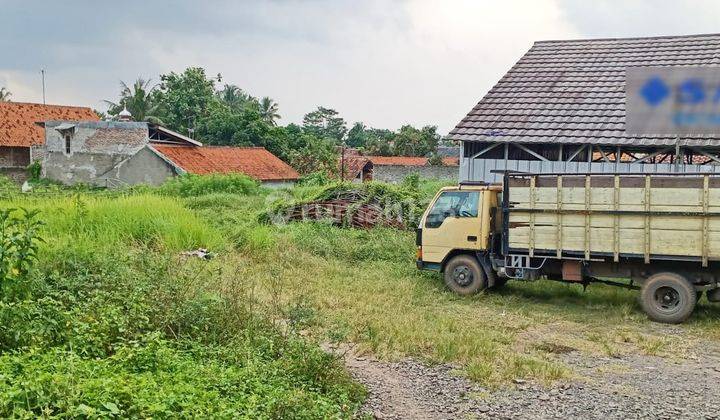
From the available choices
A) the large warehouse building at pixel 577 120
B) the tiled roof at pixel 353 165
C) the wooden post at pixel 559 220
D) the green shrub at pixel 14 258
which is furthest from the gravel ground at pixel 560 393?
the tiled roof at pixel 353 165

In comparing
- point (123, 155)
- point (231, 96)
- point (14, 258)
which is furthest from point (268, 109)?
point (14, 258)

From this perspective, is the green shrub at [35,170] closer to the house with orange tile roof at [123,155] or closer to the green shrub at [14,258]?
the house with orange tile roof at [123,155]

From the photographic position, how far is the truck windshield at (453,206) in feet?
36.4

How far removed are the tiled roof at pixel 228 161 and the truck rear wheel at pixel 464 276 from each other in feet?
60.5

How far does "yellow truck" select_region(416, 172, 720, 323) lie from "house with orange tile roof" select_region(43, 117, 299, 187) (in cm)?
1832

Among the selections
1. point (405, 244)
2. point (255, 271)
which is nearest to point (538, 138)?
point (405, 244)

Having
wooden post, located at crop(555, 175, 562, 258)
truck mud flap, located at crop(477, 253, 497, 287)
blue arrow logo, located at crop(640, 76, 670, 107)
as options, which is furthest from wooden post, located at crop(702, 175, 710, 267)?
blue arrow logo, located at crop(640, 76, 670, 107)

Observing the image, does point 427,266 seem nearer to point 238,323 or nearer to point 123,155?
point 238,323

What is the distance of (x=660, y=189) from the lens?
9.26 metres

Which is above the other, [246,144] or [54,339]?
[246,144]

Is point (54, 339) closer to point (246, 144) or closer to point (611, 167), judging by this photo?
point (611, 167)

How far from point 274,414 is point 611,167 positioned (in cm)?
1111

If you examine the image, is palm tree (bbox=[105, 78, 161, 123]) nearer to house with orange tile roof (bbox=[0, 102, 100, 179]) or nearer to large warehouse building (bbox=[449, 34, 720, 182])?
house with orange tile roof (bbox=[0, 102, 100, 179])

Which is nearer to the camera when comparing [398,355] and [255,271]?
[398,355]
